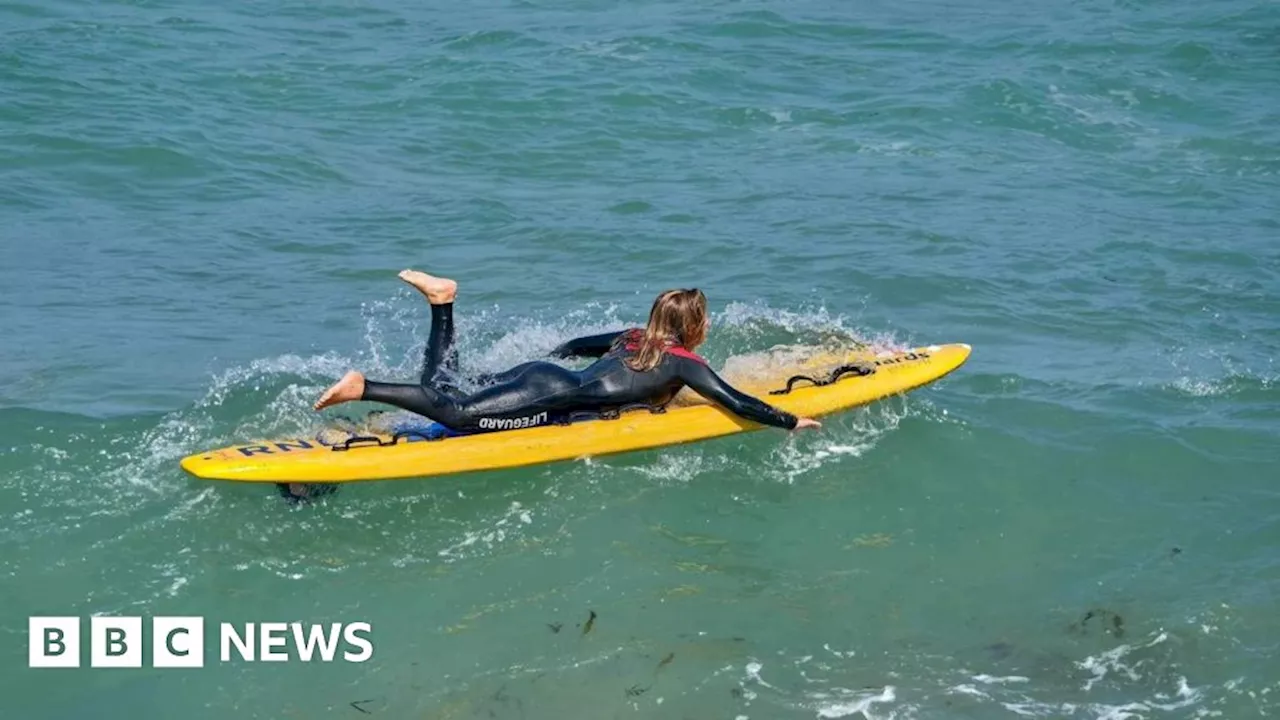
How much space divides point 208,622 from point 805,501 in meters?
3.19

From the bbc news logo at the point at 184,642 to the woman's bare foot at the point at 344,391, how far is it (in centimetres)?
108

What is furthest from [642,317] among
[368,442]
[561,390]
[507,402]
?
[368,442]

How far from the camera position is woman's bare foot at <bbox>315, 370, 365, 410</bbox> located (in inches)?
283

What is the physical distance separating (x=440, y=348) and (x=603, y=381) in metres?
0.95

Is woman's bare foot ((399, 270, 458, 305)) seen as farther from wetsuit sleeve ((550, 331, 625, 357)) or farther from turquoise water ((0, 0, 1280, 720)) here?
turquoise water ((0, 0, 1280, 720))

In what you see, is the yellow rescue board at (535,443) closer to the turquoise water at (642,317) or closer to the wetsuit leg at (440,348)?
the turquoise water at (642,317)

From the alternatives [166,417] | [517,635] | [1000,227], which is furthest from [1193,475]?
[166,417]

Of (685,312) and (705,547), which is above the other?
(685,312)

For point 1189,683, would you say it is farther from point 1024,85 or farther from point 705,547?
point 1024,85

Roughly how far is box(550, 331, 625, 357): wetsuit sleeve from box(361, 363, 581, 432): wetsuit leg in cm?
56

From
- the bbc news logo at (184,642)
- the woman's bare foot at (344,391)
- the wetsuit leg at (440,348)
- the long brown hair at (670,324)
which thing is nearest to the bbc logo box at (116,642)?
the bbc news logo at (184,642)

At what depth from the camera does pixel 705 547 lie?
25.0ft

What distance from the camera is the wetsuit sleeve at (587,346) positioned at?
8.66 meters

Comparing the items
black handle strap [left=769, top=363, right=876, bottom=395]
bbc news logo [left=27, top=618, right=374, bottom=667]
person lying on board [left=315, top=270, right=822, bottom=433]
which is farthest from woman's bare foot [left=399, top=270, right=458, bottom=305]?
bbc news logo [left=27, top=618, right=374, bottom=667]
